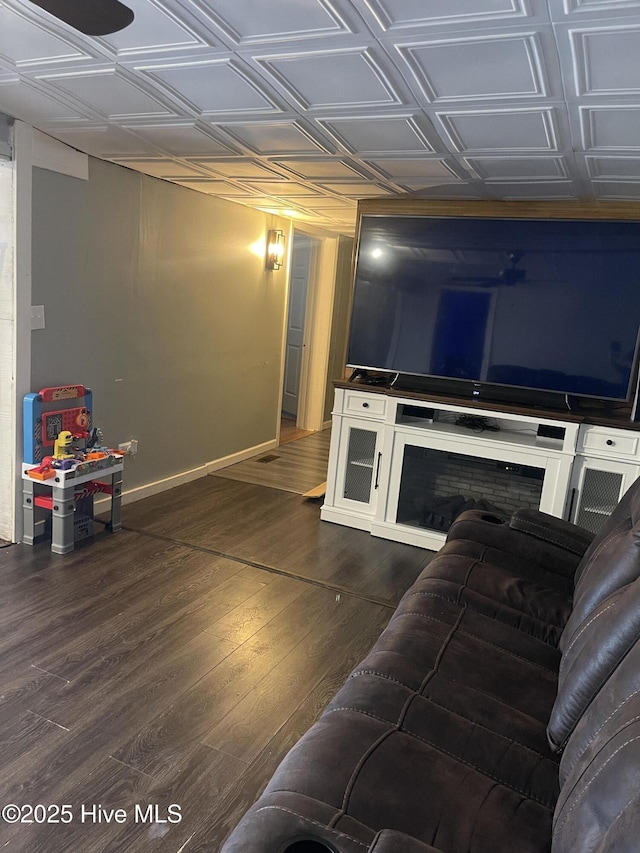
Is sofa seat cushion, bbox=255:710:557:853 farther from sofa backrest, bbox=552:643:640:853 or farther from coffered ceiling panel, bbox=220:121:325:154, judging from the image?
coffered ceiling panel, bbox=220:121:325:154

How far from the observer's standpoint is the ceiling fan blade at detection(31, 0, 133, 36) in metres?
1.59

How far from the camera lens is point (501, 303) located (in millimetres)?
3586

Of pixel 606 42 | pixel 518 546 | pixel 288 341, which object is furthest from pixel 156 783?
pixel 288 341

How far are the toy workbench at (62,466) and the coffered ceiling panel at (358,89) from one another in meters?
1.38

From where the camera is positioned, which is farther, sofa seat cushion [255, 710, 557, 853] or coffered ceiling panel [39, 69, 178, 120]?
coffered ceiling panel [39, 69, 178, 120]

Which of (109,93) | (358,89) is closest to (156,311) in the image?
(109,93)

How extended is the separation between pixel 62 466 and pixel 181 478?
1.50 metres

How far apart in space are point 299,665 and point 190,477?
8.27ft

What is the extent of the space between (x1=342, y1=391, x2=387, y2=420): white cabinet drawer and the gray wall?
1303 millimetres

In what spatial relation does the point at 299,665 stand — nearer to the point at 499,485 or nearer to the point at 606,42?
the point at 499,485

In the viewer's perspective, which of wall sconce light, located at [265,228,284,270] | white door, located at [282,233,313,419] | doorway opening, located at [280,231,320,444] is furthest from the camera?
white door, located at [282,233,313,419]

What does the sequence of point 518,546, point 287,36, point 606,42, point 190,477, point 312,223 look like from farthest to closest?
point 312,223 → point 190,477 → point 518,546 → point 287,36 → point 606,42

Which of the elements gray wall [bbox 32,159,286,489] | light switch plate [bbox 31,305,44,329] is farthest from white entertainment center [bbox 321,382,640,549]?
light switch plate [bbox 31,305,44,329]

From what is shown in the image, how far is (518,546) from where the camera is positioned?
7.92 ft
